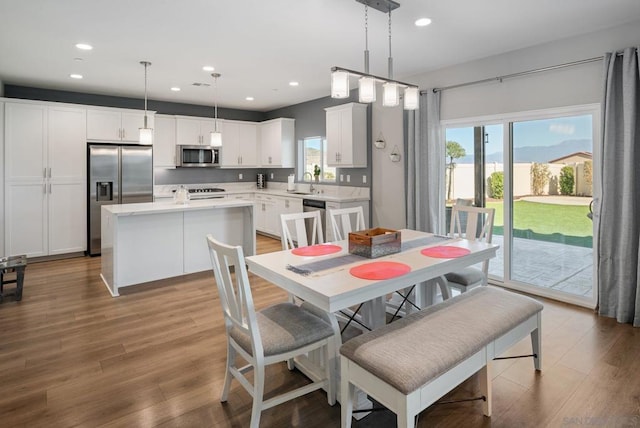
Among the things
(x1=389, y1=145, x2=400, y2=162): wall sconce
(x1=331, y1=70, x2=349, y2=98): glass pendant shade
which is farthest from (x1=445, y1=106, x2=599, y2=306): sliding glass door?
(x1=331, y1=70, x2=349, y2=98): glass pendant shade

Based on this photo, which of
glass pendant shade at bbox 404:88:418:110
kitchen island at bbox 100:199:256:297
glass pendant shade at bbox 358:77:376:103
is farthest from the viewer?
kitchen island at bbox 100:199:256:297

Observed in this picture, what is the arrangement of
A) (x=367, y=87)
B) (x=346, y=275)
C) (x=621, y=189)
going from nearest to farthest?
1. (x=346, y=275)
2. (x=367, y=87)
3. (x=621, y=189)

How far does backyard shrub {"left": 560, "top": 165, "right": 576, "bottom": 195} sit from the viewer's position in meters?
3.76

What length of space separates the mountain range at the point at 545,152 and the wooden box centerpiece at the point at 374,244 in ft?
7.50

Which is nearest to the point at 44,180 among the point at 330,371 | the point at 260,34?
the point at 260,34

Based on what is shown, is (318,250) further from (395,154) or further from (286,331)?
(395,154)

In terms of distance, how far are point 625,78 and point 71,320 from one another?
205 inches

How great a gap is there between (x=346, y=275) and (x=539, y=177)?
2991 mm

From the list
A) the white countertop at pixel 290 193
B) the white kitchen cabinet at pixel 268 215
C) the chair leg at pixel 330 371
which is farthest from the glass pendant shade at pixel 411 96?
the white kitchen cabinet at pixel 268 215

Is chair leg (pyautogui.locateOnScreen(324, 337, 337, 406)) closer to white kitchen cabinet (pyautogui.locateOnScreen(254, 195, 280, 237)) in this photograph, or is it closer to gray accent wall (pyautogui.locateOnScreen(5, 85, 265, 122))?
white kitchen cabinet (pyautogui.locateOnScreen(254, 195, 280, 237))

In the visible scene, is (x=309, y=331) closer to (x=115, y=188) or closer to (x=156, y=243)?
(x=156, y=243)

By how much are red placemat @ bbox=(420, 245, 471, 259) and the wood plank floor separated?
0.79 meters

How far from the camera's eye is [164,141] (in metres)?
6.70

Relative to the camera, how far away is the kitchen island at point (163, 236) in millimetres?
4094
